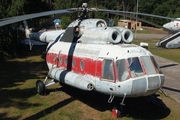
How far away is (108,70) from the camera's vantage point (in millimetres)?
8047

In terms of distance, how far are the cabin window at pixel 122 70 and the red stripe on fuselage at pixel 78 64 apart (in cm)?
76

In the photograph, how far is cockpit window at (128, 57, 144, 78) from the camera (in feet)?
25.1

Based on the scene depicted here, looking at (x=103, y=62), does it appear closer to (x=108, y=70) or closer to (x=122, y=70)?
(x=108, y=70)

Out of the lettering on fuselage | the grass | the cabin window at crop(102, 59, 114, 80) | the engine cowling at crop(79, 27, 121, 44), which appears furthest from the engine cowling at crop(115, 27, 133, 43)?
the grass

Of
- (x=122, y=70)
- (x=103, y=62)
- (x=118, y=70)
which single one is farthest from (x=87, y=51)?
(x=122, y=70)

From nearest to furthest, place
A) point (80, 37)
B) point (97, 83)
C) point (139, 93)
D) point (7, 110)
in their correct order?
point (139, 93), point (97, 83), point (7, 110), point (80, 37)

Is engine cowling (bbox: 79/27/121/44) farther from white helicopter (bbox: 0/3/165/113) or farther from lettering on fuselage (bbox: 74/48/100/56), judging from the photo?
lettering on fuselage (bbox: 74/48/100/56)

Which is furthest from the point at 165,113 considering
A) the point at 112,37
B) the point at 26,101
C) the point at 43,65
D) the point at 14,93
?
the point at 43,65

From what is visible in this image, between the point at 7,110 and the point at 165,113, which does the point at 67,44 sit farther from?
the point at 165,113

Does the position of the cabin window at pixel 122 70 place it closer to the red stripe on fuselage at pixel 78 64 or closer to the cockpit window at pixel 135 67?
the cockpit window at pixel 135 67

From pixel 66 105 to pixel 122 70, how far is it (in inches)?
133

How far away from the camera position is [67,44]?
35.3 feet

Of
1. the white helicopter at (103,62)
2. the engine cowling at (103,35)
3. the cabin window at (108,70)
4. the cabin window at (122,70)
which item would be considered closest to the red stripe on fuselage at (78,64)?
the white helicopter at (103,62)

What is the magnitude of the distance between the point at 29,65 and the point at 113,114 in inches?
416
